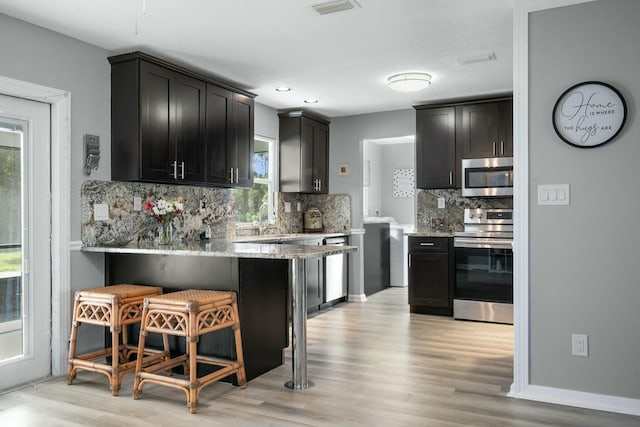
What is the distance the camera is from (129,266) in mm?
3646

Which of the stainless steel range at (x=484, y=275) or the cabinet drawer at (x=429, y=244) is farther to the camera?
the cabinet drawer at (x=429, y=244)

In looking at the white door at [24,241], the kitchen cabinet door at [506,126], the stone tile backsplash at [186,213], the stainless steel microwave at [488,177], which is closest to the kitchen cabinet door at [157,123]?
the stone tile backsplash at [186,213]

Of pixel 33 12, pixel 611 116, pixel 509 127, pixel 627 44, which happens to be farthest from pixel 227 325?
pixel 509 127

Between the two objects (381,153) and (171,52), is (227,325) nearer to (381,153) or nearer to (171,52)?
(171,52)

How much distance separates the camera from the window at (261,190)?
5.61m

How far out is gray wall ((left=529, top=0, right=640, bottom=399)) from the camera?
9.00 feet

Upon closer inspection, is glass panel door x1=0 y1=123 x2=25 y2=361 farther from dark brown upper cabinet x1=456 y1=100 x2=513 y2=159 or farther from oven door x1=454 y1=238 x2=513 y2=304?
dark brown upper cabinet x1=456 y1=100 x2=513 y2=159

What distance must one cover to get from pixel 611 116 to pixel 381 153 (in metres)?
5.72

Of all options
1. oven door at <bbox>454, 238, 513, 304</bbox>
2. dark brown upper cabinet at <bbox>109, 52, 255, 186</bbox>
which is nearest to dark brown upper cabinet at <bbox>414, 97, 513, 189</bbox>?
oven door at <bbox>454, 238, 513, 304</bbox>

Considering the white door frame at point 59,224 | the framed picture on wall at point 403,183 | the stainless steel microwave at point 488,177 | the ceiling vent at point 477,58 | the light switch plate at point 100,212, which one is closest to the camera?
the white door frame at point 59,224

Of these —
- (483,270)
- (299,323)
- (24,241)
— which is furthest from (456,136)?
(24,241)

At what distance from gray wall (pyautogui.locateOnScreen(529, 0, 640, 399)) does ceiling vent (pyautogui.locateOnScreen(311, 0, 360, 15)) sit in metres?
1.09

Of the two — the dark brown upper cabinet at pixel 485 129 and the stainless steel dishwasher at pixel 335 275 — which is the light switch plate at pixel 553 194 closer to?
the dark brown upper cabinet at pixel 485 129

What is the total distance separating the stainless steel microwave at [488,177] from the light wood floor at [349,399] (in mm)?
1800
